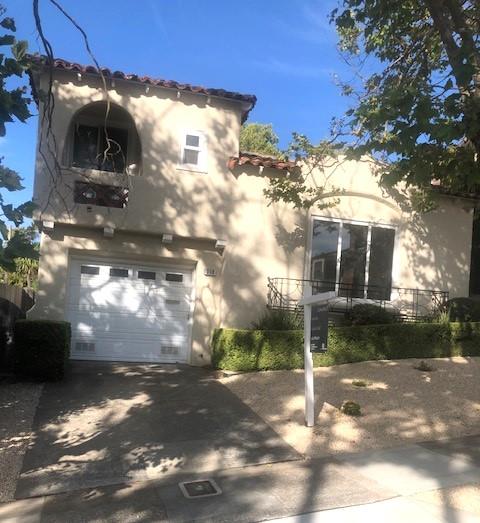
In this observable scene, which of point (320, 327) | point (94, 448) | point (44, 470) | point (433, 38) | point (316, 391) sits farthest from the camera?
point (433, 38)

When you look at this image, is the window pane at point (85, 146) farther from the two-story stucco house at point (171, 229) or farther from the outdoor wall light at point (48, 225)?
the outdoor wall light at point (48, 225)

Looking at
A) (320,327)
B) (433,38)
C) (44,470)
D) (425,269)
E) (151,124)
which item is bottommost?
(44,470)

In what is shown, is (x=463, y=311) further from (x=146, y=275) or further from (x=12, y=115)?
(x=12, y=115)

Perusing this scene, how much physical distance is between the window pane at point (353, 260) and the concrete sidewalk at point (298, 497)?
7.02 m

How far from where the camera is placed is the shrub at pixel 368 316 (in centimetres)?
1167

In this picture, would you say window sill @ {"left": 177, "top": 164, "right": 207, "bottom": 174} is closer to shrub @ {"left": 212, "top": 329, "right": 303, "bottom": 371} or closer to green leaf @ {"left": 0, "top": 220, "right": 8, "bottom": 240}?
shrub @ {"left": 212, "top": 329, "right": 303, "bottom": 371}

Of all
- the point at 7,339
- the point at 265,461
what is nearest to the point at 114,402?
the point at 265,461

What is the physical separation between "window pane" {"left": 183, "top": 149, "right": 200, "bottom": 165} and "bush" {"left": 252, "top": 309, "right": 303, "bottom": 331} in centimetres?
364

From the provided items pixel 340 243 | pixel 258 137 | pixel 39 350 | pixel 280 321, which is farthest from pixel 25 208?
pixel 258 137

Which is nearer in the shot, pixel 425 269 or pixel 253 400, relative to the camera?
pixel 253 400

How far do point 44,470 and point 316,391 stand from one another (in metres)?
4.55

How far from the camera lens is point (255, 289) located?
1195 cm

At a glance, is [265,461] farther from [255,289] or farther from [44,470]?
[255,289]

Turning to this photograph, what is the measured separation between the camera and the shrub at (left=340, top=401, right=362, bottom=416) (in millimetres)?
7477
